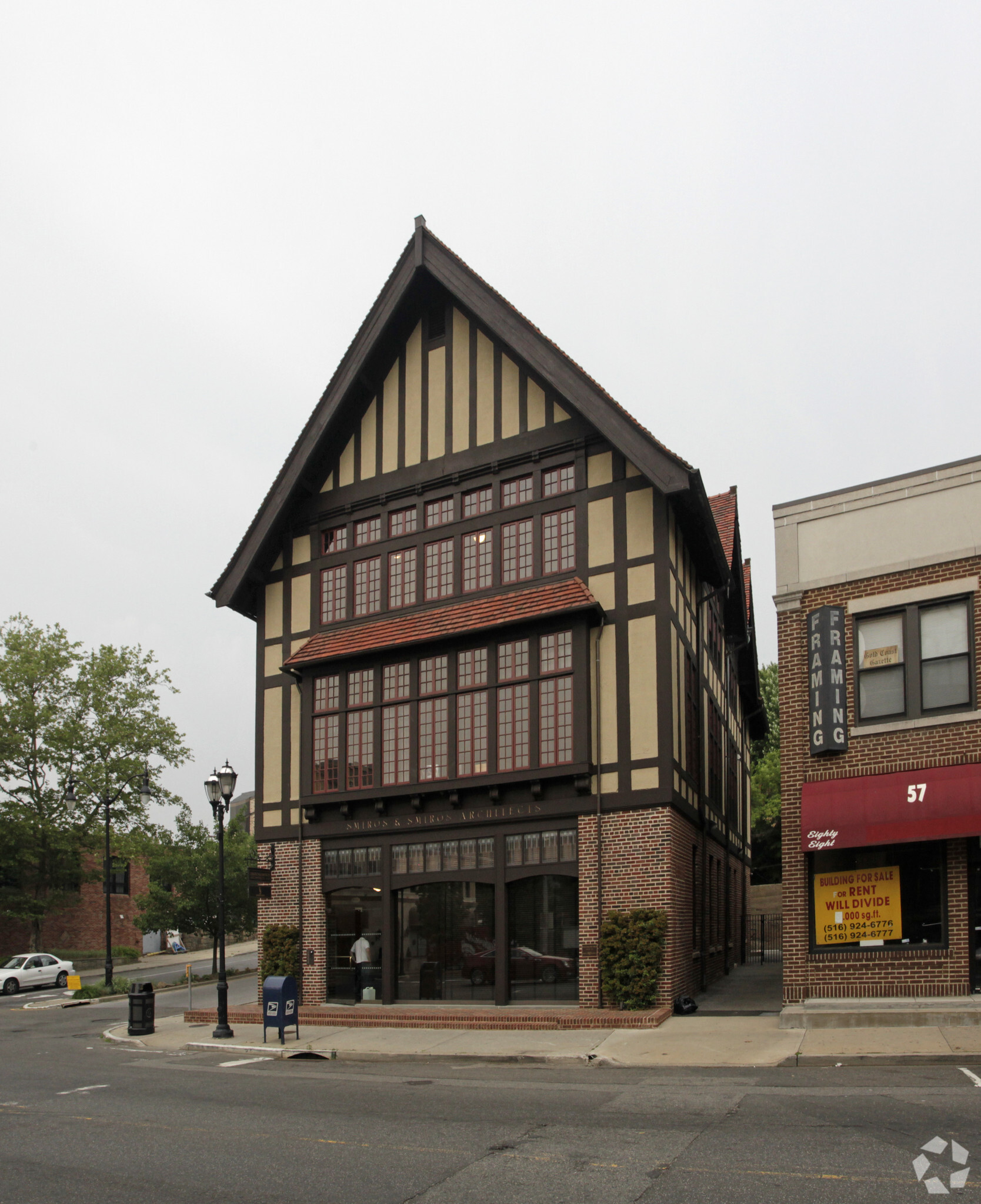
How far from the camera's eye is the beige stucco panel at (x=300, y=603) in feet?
91.8

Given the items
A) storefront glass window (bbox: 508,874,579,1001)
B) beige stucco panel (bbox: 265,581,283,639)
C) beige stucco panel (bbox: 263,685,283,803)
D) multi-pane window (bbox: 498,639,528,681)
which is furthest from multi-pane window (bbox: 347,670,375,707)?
storefront glass window (bbox: 508,874,579,1001)

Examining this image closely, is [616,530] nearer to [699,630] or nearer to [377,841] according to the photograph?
[699,630]

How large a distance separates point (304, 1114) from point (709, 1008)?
A: 38.5ft

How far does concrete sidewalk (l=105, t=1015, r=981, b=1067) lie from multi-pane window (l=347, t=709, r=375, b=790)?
17.5 feet

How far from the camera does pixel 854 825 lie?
18.8 meters

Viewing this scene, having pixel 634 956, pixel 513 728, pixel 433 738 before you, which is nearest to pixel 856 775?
pixel 634 956

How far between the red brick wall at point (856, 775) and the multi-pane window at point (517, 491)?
6621 millimetres

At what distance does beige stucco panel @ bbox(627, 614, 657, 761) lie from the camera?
73.2 feet

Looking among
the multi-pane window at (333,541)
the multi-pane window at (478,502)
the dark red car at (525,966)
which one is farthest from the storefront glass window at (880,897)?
the multi-pane window at (333,541)

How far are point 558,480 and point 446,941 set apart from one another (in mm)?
9990

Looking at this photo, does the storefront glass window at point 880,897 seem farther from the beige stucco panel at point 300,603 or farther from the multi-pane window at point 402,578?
the beige stucco panel at point 300,603

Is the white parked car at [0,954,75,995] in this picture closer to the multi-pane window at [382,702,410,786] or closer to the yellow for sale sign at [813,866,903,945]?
the multi-pane window at [382,702,410,786]

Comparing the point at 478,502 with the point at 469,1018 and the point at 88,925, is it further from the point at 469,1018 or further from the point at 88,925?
the point at 88,925

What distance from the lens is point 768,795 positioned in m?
57.9
